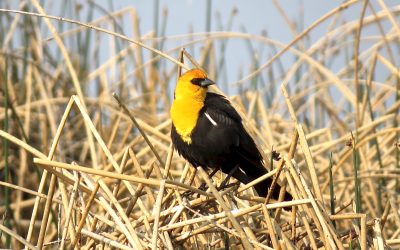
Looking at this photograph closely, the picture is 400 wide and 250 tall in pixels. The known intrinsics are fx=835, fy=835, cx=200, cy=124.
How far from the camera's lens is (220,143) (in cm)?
335

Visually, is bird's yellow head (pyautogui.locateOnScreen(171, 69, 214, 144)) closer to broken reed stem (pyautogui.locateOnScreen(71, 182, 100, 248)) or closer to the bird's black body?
the bird's black body

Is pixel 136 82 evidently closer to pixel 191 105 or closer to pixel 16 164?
pixel 16 164

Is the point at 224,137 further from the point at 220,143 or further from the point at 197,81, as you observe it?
the point at 197,81

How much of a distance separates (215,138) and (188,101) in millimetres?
204

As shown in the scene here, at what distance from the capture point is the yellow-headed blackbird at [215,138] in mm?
3346

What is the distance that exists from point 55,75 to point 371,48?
78.0 inches

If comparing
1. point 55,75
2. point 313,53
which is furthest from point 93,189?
point 313,53

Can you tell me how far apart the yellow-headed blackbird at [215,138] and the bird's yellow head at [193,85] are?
1.1 inches

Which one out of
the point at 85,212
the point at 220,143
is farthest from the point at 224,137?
the point at 85,212

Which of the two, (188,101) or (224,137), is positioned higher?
(188,101)

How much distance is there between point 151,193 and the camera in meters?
3.01

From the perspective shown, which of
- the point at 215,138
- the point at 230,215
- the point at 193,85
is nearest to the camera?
the point at 230,215

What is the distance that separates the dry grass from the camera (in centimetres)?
262

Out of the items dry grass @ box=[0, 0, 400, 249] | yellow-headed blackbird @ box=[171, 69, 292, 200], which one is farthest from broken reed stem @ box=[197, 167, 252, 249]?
yellow-headed blackbird @ box=[171, 69, 292, 200]
